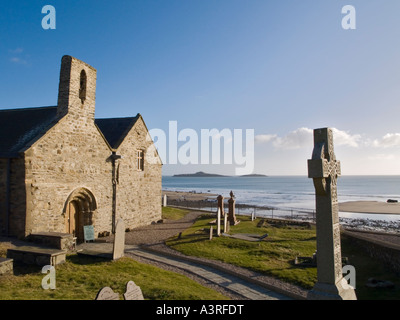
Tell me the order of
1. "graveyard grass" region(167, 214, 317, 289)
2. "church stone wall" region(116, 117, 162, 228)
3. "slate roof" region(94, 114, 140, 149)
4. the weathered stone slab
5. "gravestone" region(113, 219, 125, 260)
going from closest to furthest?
1. the weathered stone slab
2. "graveyard grass" region(167, 214, 317, 289)
3. "gravestone" region(113, 219, 125, 260)
4. "church stone wall" region(116, 117, 162, 228)
5. "slate roof" region(94, 114, 140, 149)

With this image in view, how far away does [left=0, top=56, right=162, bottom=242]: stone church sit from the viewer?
499 inches

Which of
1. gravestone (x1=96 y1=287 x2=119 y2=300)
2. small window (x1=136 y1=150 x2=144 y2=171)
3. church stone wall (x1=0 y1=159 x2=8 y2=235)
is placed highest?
small window (x1=136 y1=150 x2=144 y2=171)

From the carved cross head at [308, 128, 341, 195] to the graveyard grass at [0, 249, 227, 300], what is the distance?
4.75 meters

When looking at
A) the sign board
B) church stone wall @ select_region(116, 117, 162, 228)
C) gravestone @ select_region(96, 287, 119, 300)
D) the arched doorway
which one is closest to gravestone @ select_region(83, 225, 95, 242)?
the sign board

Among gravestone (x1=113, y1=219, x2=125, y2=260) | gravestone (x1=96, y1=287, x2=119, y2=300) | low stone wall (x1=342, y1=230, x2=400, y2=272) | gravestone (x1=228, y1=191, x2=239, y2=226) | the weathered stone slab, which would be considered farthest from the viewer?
gravestone (x1=228, y1=191, x2=239, y2=226)

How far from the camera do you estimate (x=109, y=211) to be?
18.2 metres

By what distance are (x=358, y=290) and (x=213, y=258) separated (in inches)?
243

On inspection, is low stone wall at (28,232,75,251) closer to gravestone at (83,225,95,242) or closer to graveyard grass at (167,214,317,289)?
gravestone at (83,225,95,242)

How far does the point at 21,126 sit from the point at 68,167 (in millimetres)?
3651

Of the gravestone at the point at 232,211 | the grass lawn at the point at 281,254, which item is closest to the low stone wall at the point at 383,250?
the grass lawn at the point at 281,254

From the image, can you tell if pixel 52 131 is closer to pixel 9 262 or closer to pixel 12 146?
pixel 12 146

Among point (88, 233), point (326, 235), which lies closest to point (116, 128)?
point (88, 233)

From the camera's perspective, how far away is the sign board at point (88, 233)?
15.6 meters
